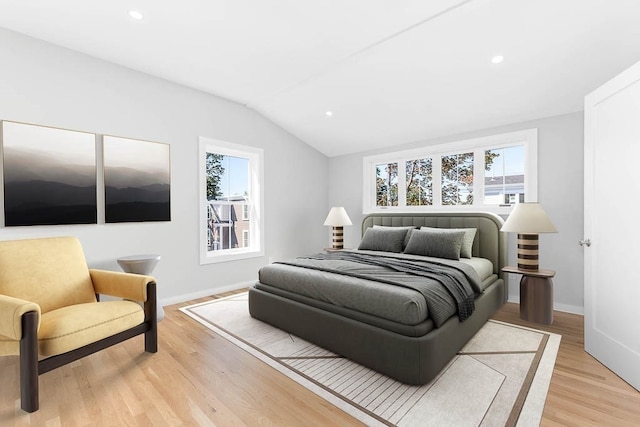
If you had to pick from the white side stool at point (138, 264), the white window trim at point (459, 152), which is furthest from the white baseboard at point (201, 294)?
the white window trim at point (459, 152)

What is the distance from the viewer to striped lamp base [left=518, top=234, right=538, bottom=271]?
3186mm

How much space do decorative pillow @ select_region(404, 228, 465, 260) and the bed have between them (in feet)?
0.04

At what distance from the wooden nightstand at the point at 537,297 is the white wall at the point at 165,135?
3337 millimetres

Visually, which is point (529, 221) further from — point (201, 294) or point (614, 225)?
point (201, 294)

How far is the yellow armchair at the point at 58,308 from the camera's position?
1.77 meters

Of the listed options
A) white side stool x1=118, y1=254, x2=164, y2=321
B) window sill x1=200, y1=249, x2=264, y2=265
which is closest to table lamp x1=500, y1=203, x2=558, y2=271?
window sill x1=200, y1=249, x2=264, y2=265

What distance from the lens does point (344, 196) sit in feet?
18.3

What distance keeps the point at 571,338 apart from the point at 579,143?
205cm

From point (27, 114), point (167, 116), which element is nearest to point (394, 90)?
point (167, 116)

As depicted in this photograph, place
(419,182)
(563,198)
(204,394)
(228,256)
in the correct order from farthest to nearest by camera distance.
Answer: (419,182), (228,256), (563,198), (204,394)

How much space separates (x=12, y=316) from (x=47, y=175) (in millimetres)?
1684

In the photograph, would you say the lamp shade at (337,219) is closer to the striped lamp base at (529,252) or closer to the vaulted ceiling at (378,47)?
the vaulted ceiling at (378,47)

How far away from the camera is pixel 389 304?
6.97ft

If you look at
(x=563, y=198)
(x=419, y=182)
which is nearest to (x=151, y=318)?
(x=419, y=182)
